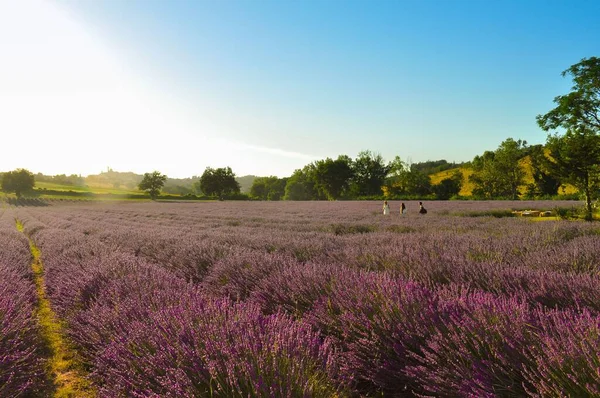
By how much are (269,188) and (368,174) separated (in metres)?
42.3

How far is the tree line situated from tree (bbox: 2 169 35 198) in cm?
16

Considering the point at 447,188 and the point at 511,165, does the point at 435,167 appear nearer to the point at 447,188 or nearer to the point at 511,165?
the point at 447,188

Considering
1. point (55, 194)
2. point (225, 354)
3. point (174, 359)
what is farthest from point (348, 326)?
point (55, 194)

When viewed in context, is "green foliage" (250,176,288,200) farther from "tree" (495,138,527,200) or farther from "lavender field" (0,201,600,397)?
"lavender field" (0,201,600,397)

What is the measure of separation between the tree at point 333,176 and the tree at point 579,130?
5250 cm

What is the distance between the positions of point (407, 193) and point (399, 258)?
214 ft

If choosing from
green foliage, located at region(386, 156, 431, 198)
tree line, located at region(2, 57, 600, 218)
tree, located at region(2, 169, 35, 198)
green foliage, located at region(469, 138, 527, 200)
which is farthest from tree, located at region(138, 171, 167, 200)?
green foliage, located at region(469, 138, 527, 200)

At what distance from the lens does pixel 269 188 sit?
359 ft

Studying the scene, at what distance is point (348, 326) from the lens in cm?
221

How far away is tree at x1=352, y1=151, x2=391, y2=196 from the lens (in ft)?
245

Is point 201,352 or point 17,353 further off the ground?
point 201,352

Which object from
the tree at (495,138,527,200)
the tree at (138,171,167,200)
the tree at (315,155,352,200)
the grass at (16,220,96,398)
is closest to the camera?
the grass at (16,220,96,398)

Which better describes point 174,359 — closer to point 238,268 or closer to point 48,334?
point 238,268

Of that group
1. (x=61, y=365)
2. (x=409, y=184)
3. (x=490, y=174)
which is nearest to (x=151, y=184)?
(x=409, y=184)
